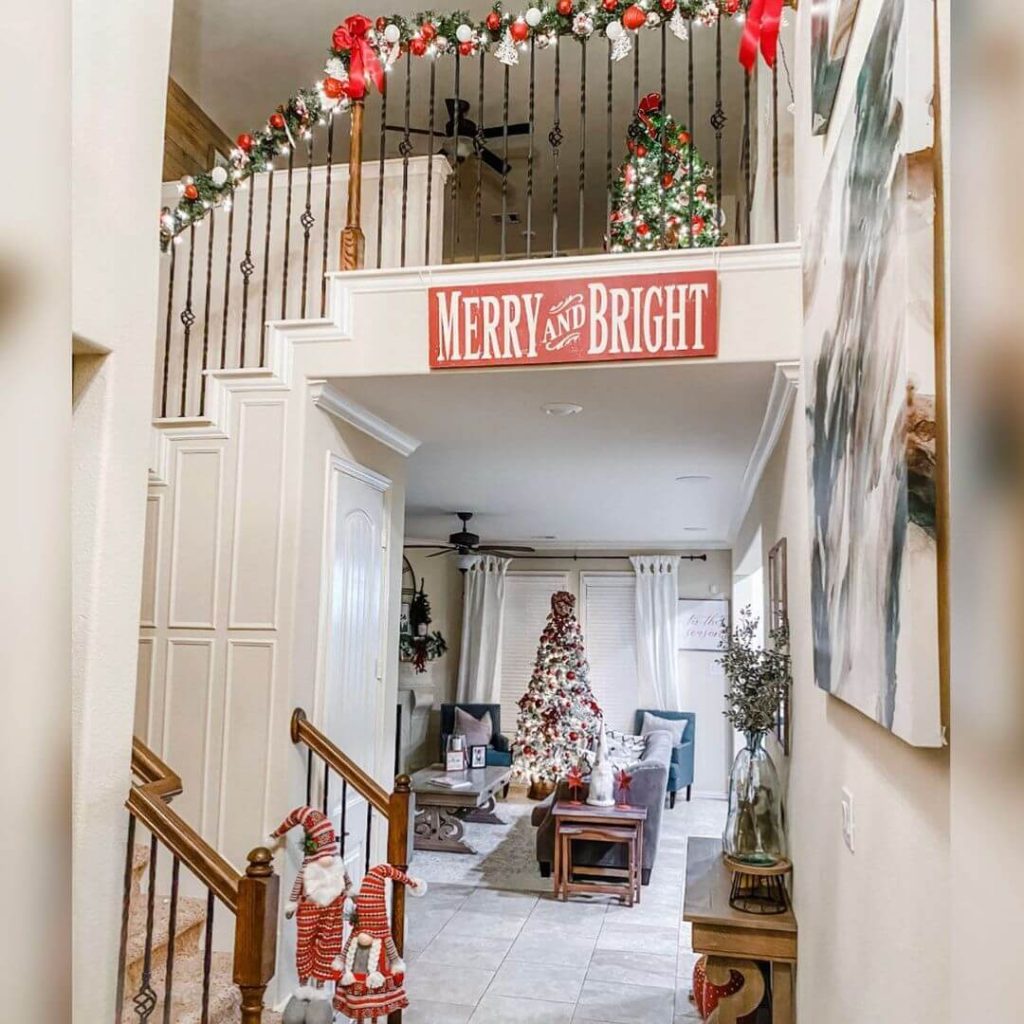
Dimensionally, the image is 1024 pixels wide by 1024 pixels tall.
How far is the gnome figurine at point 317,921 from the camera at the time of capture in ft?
9.27

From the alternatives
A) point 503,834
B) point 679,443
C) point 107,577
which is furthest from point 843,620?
point 503,834

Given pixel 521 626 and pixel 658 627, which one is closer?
pixel 658 627

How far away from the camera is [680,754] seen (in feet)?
28.8

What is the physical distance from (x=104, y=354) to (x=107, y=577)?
47 cm

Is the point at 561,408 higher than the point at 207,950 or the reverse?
higher

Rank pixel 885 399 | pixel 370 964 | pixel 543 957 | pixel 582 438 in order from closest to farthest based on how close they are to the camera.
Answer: pixel 885 399
pixel 370 964
pixel 582 438
pixel 543 957

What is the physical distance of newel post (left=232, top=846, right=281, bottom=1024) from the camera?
2.12m

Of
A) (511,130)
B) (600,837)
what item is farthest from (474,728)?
(511,130)

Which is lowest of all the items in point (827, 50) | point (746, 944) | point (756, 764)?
→ point (746, 944)

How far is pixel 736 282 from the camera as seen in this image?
3020 mm

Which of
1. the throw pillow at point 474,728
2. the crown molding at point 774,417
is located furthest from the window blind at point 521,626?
the crown molding at point 774,417

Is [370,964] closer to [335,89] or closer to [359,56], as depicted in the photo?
[335,89]

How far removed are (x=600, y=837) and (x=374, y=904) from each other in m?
2.93

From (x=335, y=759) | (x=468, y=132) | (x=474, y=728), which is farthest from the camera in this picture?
(x=474, y=728)
